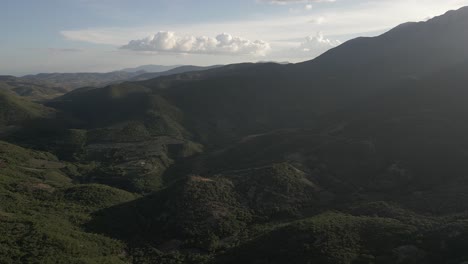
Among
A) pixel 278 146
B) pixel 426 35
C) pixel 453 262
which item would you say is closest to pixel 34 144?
pixel 278 146

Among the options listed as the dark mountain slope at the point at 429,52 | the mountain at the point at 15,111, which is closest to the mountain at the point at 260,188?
the dark mountain slope at the point at 429,52

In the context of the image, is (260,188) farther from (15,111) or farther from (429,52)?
(429,52)

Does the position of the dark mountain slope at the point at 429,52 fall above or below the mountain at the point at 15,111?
above

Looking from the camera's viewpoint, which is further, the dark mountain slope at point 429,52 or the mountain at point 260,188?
the dark mountain slope at point 429,52

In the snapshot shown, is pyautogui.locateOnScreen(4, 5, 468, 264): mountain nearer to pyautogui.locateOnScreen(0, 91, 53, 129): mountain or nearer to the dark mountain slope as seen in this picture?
the dark mountain slope

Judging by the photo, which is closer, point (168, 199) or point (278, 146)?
point (168, 199)

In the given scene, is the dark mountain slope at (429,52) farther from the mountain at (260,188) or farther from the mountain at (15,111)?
the mountain at (15,111)

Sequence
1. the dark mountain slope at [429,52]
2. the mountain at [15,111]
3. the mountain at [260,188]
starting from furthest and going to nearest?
the dark mountain slope at [429,52]
the mountain at [15,111]
the mountain at [260,188]

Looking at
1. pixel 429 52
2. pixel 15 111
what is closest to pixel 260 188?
pixel 15 111

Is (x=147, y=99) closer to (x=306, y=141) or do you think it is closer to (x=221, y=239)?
(x=306, y=141)
